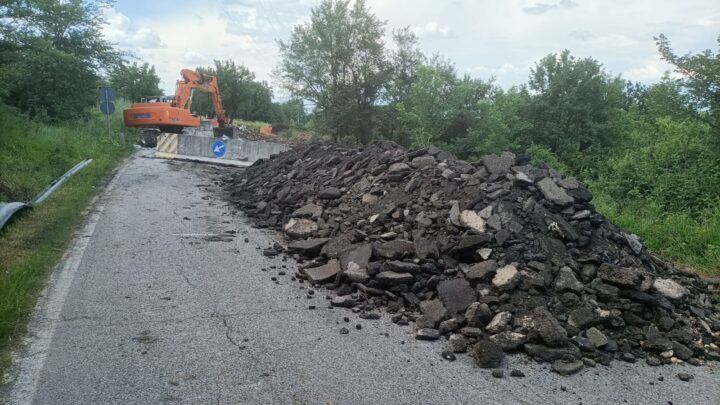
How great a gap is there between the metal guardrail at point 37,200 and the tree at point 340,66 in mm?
13816

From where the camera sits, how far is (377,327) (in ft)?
17.3

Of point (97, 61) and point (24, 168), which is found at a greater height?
point (97, 61)

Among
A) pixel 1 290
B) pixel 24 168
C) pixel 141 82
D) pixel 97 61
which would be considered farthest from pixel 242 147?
pixel 141 82

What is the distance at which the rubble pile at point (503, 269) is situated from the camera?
5012 millimetres

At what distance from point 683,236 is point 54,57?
76.1ft

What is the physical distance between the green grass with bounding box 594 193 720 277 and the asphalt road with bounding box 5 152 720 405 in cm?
380

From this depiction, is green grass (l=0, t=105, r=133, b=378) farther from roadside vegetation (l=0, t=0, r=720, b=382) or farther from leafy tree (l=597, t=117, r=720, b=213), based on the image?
leafy tree (l=597, t=117, r=720, b=213)

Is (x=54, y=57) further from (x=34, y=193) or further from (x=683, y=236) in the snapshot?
(x=683, y=236)

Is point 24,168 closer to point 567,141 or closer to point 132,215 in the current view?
point 132,215

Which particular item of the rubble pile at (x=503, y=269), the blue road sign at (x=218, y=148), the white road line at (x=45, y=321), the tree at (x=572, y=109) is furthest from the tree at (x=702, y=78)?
the blue road sign at (x=218, y=148)

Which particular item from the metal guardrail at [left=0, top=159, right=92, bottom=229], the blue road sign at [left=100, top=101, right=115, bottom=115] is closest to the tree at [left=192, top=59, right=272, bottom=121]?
the blue road sign at [left=100, top=101, right=115, bottom=115]

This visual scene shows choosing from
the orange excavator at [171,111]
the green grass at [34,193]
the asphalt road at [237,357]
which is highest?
the orange excavator at [171,111]

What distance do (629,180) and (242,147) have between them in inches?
531

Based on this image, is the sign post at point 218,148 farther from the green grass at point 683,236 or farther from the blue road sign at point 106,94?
the green grass at point 683,236
